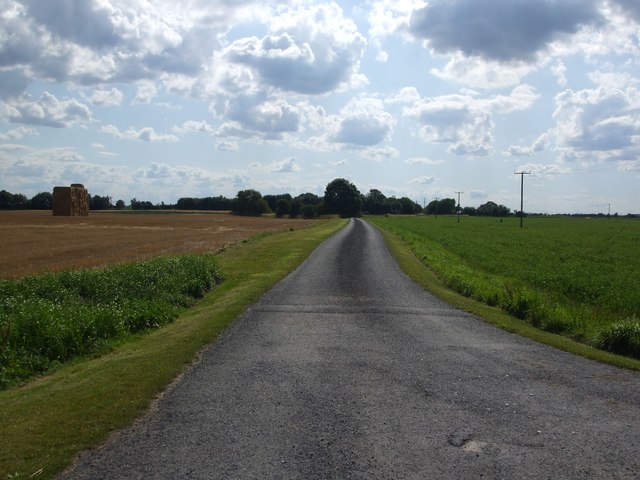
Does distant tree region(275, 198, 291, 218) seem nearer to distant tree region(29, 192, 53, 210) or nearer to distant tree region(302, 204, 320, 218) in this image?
distant tree region(302, 204, 320, 218)

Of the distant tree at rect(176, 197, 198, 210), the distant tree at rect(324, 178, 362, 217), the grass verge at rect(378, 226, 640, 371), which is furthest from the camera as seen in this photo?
the distant tree at rect(176, 197, 198, 210)

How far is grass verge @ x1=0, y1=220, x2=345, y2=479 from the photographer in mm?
5902

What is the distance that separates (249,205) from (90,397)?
151511 millimetres

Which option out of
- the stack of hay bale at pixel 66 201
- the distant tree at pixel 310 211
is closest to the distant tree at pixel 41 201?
the stack of hay bale at pixel 66 201

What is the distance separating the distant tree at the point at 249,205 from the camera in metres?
158

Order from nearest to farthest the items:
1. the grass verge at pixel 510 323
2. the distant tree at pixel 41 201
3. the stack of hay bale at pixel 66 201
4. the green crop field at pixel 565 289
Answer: the grass verge at pixel 510 323, the green crop field at pixel 565 289, the stack of hay bale at pixel 66 201, the distant tree at pixel 41 201

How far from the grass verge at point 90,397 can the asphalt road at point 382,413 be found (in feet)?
0.96

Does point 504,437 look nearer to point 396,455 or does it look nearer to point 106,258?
point 396,455

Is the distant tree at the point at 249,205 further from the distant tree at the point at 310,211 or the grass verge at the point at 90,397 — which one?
the grass verge at the point at 90,397

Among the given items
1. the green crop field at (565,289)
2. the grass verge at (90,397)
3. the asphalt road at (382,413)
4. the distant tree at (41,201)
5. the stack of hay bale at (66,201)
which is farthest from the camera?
the distant tree at (41,201)

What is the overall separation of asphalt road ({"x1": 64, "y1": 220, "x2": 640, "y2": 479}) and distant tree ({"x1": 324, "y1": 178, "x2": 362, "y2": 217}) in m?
156

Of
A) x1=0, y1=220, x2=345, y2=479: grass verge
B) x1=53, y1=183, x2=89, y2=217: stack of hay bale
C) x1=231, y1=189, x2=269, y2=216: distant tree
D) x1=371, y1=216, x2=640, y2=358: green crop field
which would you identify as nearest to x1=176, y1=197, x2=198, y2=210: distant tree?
x1=231, y1=189, x2=269, y2=216: distant tree

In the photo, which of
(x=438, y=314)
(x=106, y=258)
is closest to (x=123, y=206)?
(x=106, y=258)

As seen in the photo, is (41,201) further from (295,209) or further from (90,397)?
(90,397)
